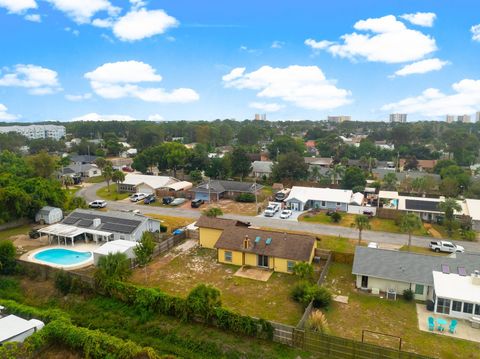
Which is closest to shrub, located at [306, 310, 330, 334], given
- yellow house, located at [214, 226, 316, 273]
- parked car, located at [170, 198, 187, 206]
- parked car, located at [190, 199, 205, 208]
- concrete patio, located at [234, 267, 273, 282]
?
concrete patio, located at [234, 267, 273, 282]

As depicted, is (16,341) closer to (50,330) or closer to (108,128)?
(50,330)

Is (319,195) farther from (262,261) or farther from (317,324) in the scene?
(317,324)

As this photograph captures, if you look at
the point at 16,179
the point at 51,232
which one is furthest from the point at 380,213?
the point at 16,179

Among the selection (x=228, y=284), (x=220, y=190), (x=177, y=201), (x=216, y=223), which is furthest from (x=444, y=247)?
(x=177, y=201)

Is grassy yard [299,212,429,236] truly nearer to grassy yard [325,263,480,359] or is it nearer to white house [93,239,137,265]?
grassy yard [325,263,480,359]

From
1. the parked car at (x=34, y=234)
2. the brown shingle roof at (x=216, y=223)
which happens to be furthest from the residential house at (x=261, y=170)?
the parked car at (x=34, y=234)

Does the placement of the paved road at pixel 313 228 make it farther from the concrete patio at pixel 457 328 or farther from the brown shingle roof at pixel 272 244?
the concrete patio at pixel 457 328
